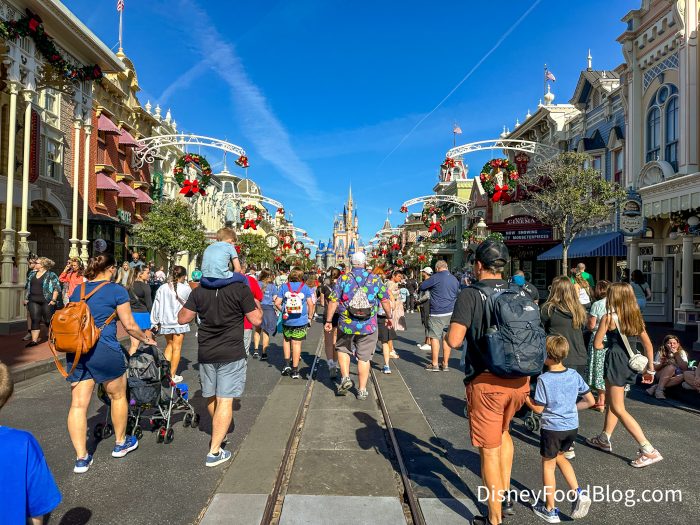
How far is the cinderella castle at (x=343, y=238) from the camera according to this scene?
546 feet

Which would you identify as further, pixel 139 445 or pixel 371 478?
pixel 139 445

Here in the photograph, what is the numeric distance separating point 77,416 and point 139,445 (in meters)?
0.94

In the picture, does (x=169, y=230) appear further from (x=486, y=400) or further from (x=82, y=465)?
(x=486, y=400)

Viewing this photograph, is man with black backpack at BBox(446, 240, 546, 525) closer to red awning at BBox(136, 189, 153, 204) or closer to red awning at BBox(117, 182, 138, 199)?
red awning at BBox(117, 182, 138, 199)

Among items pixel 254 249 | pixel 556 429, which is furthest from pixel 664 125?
pixel 254 249

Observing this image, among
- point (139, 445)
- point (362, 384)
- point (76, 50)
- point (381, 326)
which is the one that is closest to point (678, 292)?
point (381, 326)

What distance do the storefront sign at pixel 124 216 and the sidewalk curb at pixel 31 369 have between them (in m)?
19.0

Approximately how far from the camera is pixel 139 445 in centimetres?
478

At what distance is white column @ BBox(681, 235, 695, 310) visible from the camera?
14945 mm

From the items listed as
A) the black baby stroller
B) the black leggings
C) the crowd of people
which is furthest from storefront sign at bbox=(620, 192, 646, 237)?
the black leggings

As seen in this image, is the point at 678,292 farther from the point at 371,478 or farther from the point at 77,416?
the point at 77,416

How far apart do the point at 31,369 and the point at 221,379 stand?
5.18 meters

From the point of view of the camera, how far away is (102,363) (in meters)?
4.12

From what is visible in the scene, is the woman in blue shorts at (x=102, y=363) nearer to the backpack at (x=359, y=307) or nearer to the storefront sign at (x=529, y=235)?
the backpack at (x=359, y=307)
